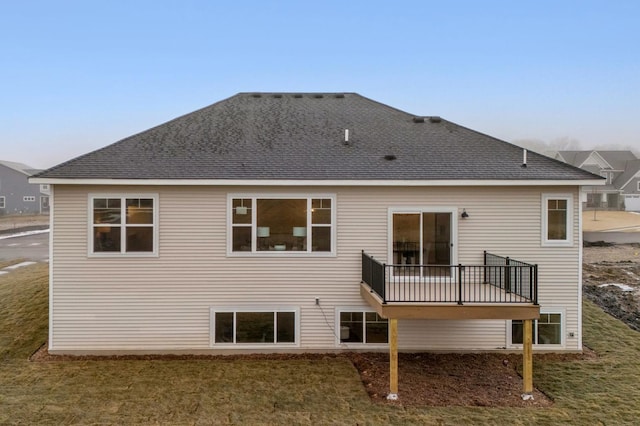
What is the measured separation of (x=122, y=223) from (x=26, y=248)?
21.8 meters

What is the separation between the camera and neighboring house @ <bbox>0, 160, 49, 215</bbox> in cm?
4559

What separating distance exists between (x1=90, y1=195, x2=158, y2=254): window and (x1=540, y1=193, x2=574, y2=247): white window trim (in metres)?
9.38

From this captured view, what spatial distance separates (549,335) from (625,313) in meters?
5.52

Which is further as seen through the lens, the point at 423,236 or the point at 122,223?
the point at 423,236

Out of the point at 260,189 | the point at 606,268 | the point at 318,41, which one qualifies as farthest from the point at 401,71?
the point at 260,189

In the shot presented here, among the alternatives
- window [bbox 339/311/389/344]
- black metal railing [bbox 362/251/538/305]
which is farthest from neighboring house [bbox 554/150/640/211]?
window [bbox 339/311/389/344]

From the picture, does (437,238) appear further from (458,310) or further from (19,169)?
(19,169)

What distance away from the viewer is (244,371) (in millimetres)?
7973

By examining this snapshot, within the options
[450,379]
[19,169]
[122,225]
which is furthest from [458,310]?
[19,169]

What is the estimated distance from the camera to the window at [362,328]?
29.5 ft

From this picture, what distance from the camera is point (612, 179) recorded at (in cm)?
5031

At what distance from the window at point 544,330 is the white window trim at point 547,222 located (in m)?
1.73

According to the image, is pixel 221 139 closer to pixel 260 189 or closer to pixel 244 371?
pixel 260 189

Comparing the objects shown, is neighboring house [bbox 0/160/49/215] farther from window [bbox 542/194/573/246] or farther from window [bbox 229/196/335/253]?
window [bbox 542/194/573/246]
